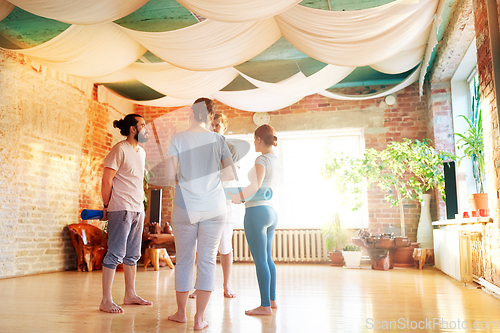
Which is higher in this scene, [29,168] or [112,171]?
[29,168]

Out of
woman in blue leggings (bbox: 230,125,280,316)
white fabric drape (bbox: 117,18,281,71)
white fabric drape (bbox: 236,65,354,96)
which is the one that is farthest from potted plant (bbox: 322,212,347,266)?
woman in blue leggings (bbox: 230,125,280,316)

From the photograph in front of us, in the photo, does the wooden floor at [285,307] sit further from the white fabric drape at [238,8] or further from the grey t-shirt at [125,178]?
the white fabric drape at [238,8]

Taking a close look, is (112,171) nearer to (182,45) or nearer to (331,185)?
(182,45)

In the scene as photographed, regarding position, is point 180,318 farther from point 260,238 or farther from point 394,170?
point 394,170

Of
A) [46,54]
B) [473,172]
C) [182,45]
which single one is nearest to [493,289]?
[473,172]

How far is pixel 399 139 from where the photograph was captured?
7.44m

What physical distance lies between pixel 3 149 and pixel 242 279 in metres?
3.79

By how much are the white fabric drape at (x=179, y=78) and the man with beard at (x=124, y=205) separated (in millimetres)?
2556

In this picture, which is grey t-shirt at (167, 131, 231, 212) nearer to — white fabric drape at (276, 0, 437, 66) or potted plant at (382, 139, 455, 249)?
white fabric drape at (276, 0, 437, 66)

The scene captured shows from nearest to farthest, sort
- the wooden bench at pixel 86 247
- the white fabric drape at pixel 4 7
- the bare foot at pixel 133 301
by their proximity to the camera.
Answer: the bare foot at pixel 133 301, the white fabric drape at pixel 4 7, the wooden bench at pixel 86 247

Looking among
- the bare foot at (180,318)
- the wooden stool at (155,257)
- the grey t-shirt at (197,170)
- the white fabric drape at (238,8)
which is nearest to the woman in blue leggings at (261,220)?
the grey t-shirt at (197,170)

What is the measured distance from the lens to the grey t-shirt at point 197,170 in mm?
2322

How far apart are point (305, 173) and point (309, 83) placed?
2.61 m

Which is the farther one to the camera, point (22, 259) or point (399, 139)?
point (399, 139)
